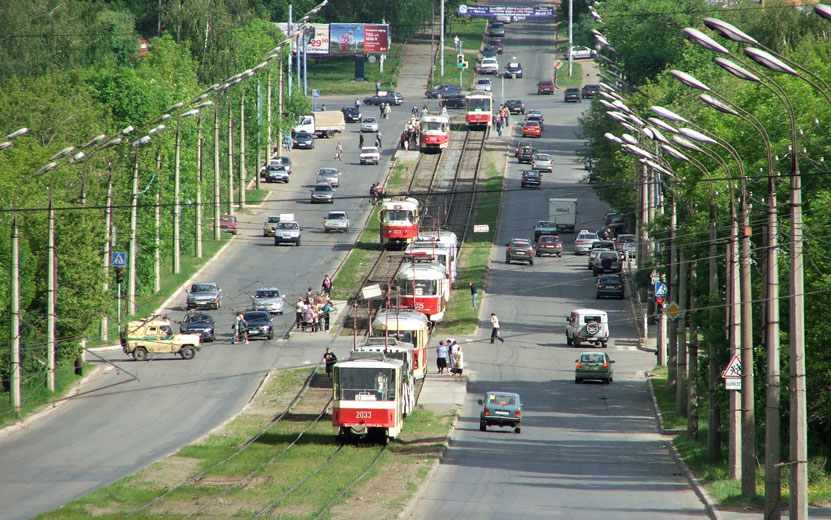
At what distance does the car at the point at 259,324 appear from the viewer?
6031 cm

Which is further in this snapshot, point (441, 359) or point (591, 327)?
point (591, 327)

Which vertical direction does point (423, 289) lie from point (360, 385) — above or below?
above

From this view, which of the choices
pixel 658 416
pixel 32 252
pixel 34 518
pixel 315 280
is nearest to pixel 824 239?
pixel 658 416

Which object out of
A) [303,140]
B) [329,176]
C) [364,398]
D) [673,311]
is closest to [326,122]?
[303,140]

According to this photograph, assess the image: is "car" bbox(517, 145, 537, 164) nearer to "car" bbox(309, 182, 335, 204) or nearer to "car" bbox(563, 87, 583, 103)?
"car" bbox(309, 182, 335, 204)

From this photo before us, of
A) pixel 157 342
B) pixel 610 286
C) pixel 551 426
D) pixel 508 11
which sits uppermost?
pixel 508 11

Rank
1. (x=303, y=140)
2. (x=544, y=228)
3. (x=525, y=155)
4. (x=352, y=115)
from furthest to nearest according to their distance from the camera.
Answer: (x=352, y=115) < (x=303, y=140) < (x=525, y=155) < (x=544, y=228)

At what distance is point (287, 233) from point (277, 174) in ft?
63.8

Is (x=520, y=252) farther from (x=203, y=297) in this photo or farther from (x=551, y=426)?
(x=551, y=426)

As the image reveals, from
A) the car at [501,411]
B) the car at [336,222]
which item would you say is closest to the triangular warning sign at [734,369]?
the car at [501,411]

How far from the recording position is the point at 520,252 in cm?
8112

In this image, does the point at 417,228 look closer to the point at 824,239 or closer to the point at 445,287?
the point at 445,287

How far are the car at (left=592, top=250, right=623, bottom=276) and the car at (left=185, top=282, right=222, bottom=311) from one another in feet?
77.8

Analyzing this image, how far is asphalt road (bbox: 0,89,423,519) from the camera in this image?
35.5 m
